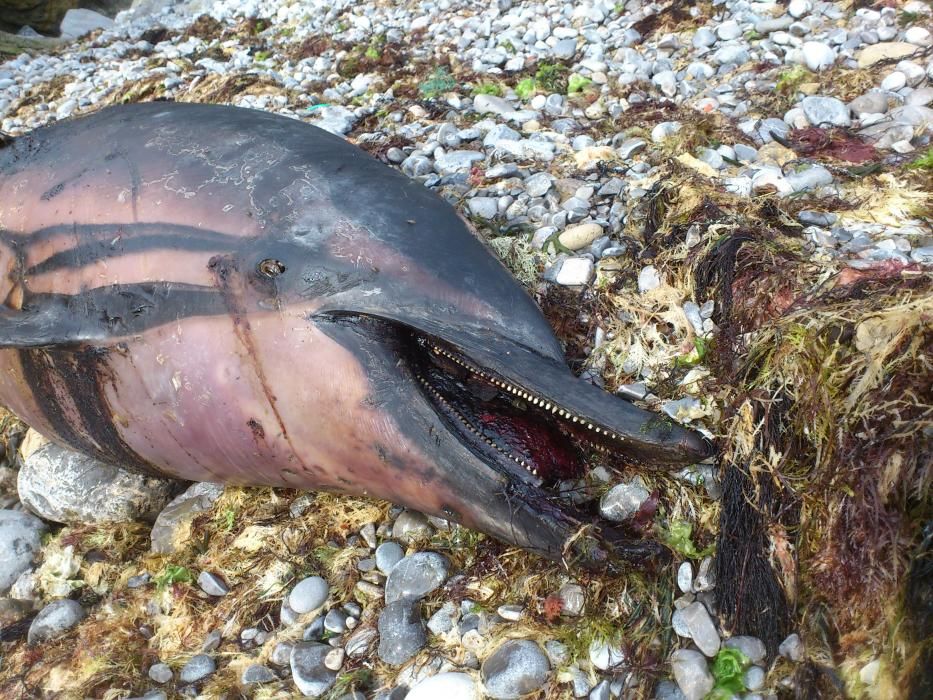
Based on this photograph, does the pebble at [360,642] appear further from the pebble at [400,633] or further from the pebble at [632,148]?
the pebble at [632,148]

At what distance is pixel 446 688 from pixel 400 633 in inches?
11.9

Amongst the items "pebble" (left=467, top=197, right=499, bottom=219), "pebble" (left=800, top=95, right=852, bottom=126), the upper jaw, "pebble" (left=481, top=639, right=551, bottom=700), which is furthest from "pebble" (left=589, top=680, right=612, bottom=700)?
"pebble" (left=800, top=95, right=852, bottom=126)

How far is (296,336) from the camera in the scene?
2.96 meters

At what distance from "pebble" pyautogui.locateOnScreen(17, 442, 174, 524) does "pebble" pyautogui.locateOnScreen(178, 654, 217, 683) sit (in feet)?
3.49

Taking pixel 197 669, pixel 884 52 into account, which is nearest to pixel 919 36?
pixel 884 52

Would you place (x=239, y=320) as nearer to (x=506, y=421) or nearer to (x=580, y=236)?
(x=506, y=421)

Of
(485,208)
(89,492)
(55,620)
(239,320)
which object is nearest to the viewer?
(239,320)

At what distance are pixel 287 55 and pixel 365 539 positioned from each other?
600 centimetres

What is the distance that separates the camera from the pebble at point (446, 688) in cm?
258

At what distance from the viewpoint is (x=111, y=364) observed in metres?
3.33

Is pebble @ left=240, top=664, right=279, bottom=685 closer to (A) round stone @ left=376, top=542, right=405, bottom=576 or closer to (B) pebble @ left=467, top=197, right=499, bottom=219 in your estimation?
(A) round stone @ left=376, top=542, right=405, bottom=576

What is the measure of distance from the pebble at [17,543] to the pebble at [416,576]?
2.12 meters

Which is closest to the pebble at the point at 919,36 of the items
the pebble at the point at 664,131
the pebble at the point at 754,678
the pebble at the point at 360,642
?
the pebble at the point at 664,131

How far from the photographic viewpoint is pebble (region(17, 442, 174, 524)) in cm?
388
